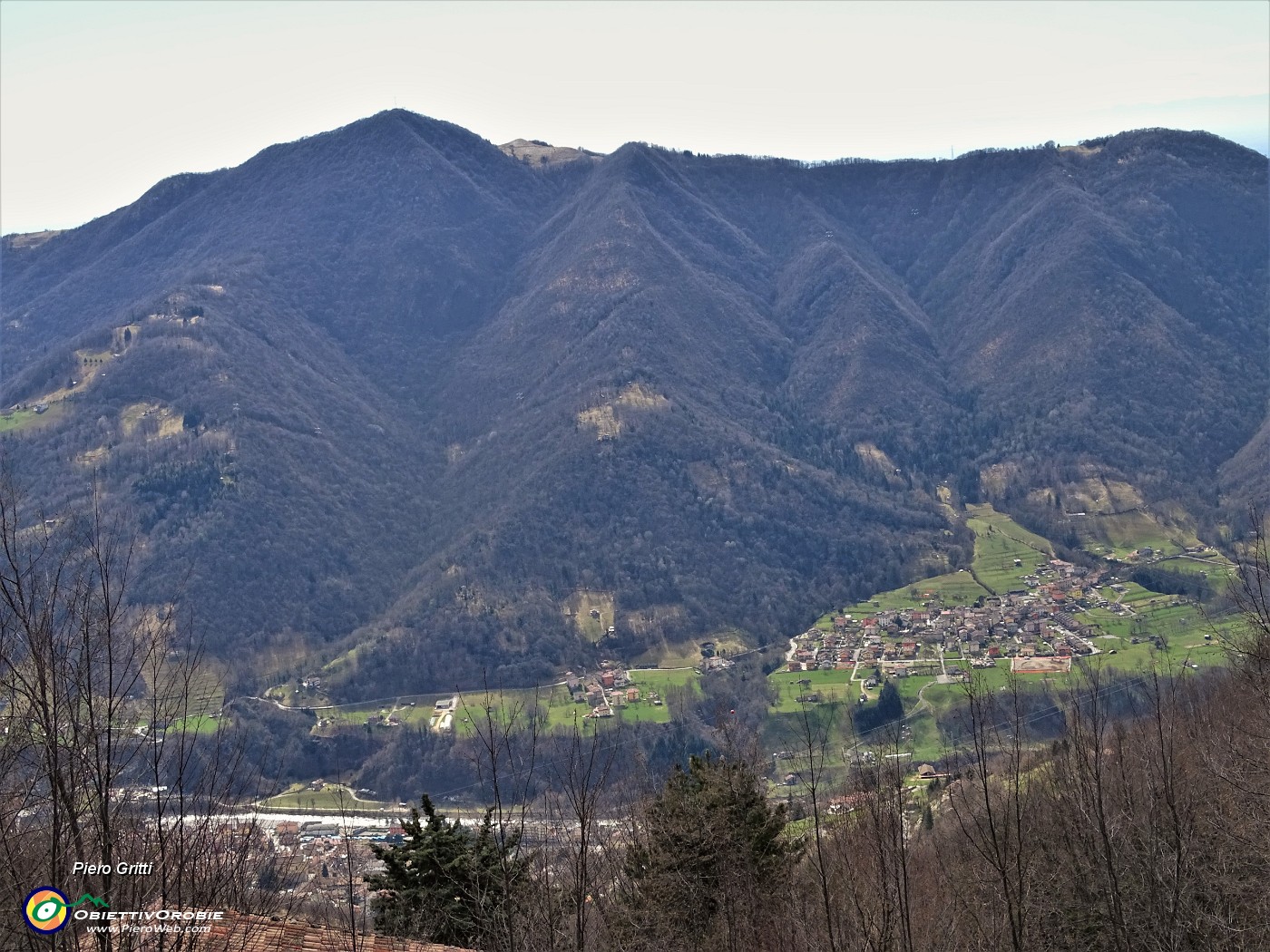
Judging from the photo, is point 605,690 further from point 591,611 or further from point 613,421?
point 613,421

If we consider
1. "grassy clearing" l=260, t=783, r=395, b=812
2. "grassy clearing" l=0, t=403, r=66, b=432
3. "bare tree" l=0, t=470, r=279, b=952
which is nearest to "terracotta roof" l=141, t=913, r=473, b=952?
"bare tree" l=0, t=470, r=279, b=952

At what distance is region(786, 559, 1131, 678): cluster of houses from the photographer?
88125 mm

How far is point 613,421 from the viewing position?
435 feet

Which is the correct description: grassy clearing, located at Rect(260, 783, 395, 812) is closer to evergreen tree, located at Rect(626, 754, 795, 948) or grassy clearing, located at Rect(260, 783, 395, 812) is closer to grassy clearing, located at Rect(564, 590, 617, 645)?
grassy clearing, located at Rect(564, 590, 617, 645)

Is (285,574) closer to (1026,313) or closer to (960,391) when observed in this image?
(960,391)

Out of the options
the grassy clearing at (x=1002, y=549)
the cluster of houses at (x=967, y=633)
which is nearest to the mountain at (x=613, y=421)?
the grassy clearing at (x=1002, y=549)

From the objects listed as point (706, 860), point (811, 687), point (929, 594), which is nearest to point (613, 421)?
point (929, 594)

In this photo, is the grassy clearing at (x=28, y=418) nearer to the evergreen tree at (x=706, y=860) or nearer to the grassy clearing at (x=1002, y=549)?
the grassy clearing at (x=1002, y=549)

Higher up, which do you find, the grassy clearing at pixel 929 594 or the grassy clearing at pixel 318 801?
the grassy clearing at pixel 929 594

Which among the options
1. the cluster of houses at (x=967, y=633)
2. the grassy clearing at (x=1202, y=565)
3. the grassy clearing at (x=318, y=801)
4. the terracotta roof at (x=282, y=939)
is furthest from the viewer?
the grassy clearing at (x=1202, y=565)

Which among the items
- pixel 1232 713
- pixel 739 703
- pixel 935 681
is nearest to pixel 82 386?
pixel 739 703

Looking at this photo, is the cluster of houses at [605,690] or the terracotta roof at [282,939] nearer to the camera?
the terracotta roof at [282,939]

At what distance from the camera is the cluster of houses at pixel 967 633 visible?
289 ft

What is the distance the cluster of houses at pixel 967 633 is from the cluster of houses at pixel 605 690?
14017 millimetres
